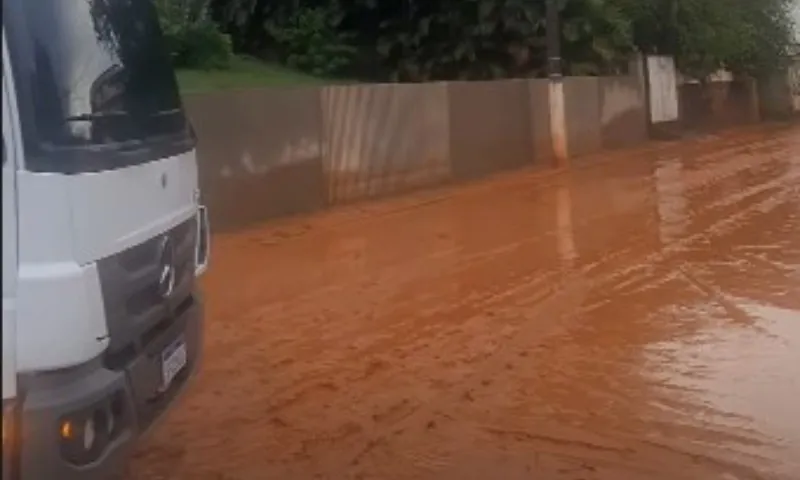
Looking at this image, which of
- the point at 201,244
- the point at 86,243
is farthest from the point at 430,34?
the point at 86,243

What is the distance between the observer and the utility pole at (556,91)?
65.7 feet

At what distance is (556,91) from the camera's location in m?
20.2

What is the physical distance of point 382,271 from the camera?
33.5 ft

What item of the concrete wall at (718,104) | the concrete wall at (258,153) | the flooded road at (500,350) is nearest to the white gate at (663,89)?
the concrete wall at (718,104)

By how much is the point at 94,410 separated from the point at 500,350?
4.17 m

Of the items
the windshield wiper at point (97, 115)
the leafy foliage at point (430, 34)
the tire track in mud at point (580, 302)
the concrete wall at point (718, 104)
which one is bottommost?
the tire track in mud at point (580, 302)

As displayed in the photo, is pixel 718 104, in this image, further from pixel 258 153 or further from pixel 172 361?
pixel 172 361

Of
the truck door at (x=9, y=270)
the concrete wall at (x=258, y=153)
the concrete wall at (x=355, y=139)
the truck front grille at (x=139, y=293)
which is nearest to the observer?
the truck door at (x=9, y=270)

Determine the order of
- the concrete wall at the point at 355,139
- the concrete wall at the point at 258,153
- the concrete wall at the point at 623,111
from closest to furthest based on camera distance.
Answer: the concrete wall at the point at 258,153
the concrete wall at the point at 355,139
the concrete wall at the point at 623,111

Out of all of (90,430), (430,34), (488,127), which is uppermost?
(430,34)

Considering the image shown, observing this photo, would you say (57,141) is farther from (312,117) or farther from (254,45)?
(254,45)

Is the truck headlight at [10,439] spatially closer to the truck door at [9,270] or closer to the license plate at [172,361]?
the truck door at [9,270]

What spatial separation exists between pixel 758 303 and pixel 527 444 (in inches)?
139

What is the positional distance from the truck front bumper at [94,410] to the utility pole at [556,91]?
16.2m
